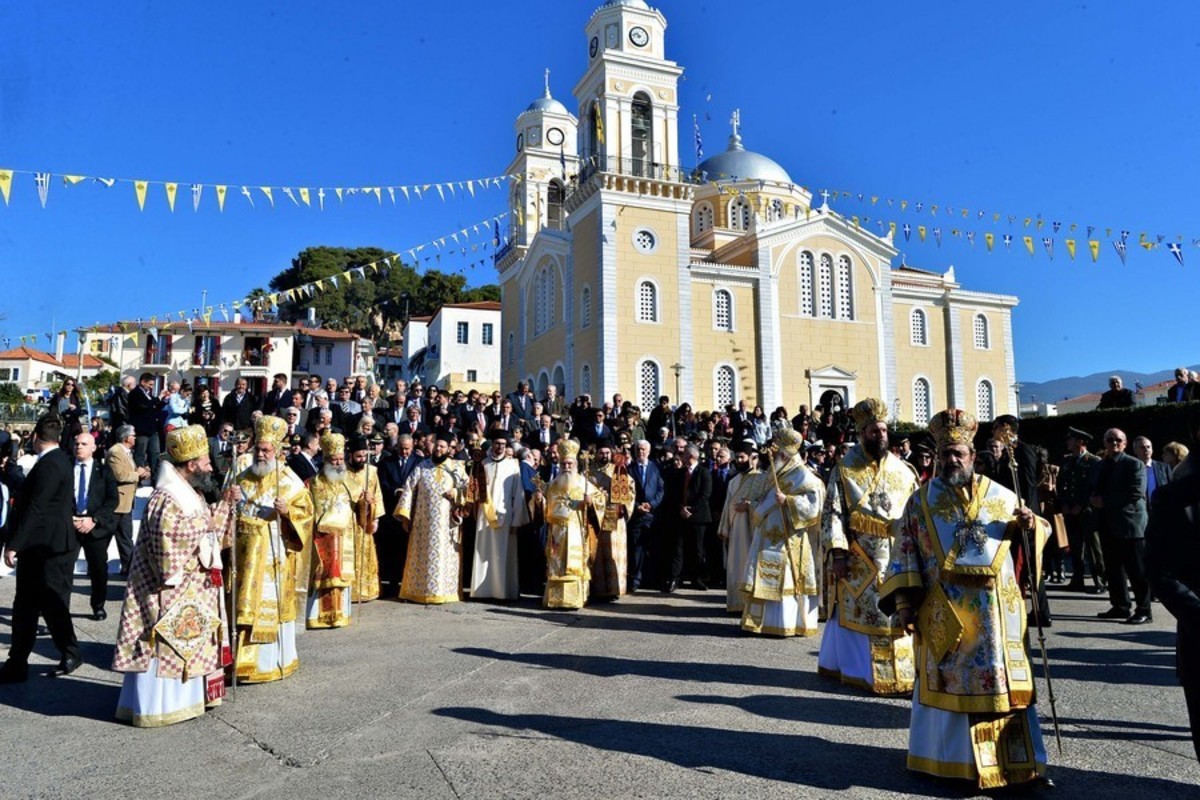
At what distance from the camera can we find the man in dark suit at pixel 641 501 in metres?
11.3

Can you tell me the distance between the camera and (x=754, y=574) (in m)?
7.84

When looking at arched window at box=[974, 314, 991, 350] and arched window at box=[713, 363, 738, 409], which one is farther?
arched window at box=[974, 314, 991, 350]

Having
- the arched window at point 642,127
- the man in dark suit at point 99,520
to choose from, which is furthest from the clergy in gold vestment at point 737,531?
the arched window at point 642,127

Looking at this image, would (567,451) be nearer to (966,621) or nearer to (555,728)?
(555,728)

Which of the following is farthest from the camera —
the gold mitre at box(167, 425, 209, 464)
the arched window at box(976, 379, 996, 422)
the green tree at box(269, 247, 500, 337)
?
the green tree at box(269, 247, 500, 337)

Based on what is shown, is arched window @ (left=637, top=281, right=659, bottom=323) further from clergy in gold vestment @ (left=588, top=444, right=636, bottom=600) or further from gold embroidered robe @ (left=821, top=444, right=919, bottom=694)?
gold embroidered robe @ (left=821, top=444, right=919, bottom=694)

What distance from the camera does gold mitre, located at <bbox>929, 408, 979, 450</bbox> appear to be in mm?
4430

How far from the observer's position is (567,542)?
31.0ft

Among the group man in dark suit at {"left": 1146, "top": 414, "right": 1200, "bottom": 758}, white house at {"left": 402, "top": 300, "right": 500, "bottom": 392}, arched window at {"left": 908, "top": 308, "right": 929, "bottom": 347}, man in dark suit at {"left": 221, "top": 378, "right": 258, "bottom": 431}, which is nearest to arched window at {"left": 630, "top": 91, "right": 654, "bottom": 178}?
arched window at {"left": 908, "top": 308, "right": 929, "bottom": 347}

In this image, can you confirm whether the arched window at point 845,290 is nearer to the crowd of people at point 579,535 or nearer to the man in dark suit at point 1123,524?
the crowd of people at point 579,535

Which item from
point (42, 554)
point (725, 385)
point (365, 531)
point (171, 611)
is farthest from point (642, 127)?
point (171, 611)

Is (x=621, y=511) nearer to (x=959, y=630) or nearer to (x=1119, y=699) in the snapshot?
(x=1119, y=699)

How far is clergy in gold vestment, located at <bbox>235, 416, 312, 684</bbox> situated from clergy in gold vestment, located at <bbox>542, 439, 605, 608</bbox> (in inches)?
132

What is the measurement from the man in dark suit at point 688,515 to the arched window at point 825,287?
2778 cm
